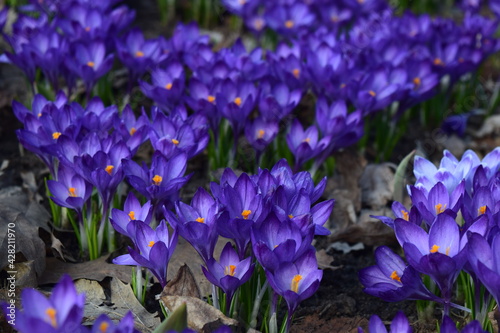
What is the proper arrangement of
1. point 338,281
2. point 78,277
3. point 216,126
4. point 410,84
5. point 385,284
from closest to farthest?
point 385,284, point 78,277, point 338,281, point 216,126, point 410,84

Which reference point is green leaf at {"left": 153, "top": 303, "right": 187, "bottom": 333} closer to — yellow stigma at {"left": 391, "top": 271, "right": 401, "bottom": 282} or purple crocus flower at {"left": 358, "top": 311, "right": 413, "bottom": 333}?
purple crocus flower at {"left": 358, "top": 311, "right": 413, "bottom": 333}

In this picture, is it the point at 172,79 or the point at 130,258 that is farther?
the point at 172,79

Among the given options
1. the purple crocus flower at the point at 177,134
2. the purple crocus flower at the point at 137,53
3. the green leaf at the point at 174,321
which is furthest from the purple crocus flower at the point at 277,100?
the green leaf at the point at 174,321

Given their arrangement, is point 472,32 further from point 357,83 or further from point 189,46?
point 189,46

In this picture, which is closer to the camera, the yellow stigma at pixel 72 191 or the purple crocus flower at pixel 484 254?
the purple crocus flower at pixel 484 254

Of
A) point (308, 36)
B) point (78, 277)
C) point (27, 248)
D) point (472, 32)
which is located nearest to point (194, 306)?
point (78, 277)

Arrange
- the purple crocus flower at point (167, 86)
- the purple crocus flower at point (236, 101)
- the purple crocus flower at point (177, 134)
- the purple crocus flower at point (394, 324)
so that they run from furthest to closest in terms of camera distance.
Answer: the purple crocus flower at point (167, 86), the purple crocus flower at point (236, 101), the purple crocus flower at point (177, 134), the purple crocus flower at point (394, 324)

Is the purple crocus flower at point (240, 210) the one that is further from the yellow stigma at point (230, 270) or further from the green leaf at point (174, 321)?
the green leaf at point (174, 321)
